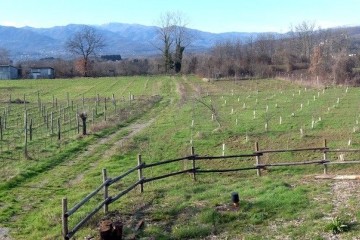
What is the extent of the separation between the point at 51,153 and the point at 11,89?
170 ft

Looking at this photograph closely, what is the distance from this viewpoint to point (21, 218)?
14234 mm

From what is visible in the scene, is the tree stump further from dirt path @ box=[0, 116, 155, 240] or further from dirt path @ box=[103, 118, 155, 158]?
dirt path @ box=[103, 118, 155, 158]

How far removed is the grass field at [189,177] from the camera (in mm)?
11984

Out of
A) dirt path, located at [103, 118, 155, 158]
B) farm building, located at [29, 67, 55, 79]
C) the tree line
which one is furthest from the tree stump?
farm building, located at [29, 67, 55, 79]

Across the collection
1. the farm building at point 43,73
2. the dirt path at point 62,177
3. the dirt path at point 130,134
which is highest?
the farm building at point 43,73

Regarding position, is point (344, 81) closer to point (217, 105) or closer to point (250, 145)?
point (217, 105)

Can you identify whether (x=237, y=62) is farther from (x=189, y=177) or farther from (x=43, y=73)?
(x=189, y=177)

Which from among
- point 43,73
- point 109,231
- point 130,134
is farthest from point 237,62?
point 109,231

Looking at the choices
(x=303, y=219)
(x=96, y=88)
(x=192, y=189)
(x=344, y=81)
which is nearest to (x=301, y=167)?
(x=192, y=189)

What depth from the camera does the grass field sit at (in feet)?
39.3

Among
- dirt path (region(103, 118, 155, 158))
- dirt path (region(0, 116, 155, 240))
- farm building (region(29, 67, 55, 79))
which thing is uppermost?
farm building (region(29, 67, 55, 79))

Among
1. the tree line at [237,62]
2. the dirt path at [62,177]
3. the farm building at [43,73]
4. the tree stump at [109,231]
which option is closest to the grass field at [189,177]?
the dirt path at [62,177]

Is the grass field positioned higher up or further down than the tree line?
further down

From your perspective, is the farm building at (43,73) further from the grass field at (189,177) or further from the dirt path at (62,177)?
the dirt path at (62,177)
